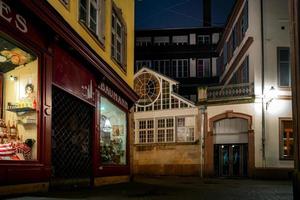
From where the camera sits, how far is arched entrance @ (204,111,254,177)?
100 feet

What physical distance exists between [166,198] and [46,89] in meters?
3.11

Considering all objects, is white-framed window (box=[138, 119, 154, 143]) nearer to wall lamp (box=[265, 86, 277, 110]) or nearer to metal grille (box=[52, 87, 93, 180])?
wall lamp (box=[265, 86, 277, 110])

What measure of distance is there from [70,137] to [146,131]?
23.1 meters

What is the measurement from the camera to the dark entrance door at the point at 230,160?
101 feet

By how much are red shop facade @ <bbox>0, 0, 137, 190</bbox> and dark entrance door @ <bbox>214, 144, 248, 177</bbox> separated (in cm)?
1792

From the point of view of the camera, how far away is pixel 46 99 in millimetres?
9586

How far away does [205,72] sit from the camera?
43.6 m

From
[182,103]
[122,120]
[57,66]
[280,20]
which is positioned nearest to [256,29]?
[280,20]

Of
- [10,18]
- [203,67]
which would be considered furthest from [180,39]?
[10,18]

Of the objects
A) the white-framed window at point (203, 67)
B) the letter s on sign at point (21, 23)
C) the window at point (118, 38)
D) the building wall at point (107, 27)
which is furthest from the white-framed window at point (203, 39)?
the letter s on sign at point (21, 23)

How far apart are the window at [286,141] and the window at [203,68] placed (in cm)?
1590

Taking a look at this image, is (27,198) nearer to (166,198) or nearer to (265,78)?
(166,198)

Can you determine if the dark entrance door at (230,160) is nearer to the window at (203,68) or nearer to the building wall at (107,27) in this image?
the window at (203,68)

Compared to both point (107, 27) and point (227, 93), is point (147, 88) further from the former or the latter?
point (107, 27)
